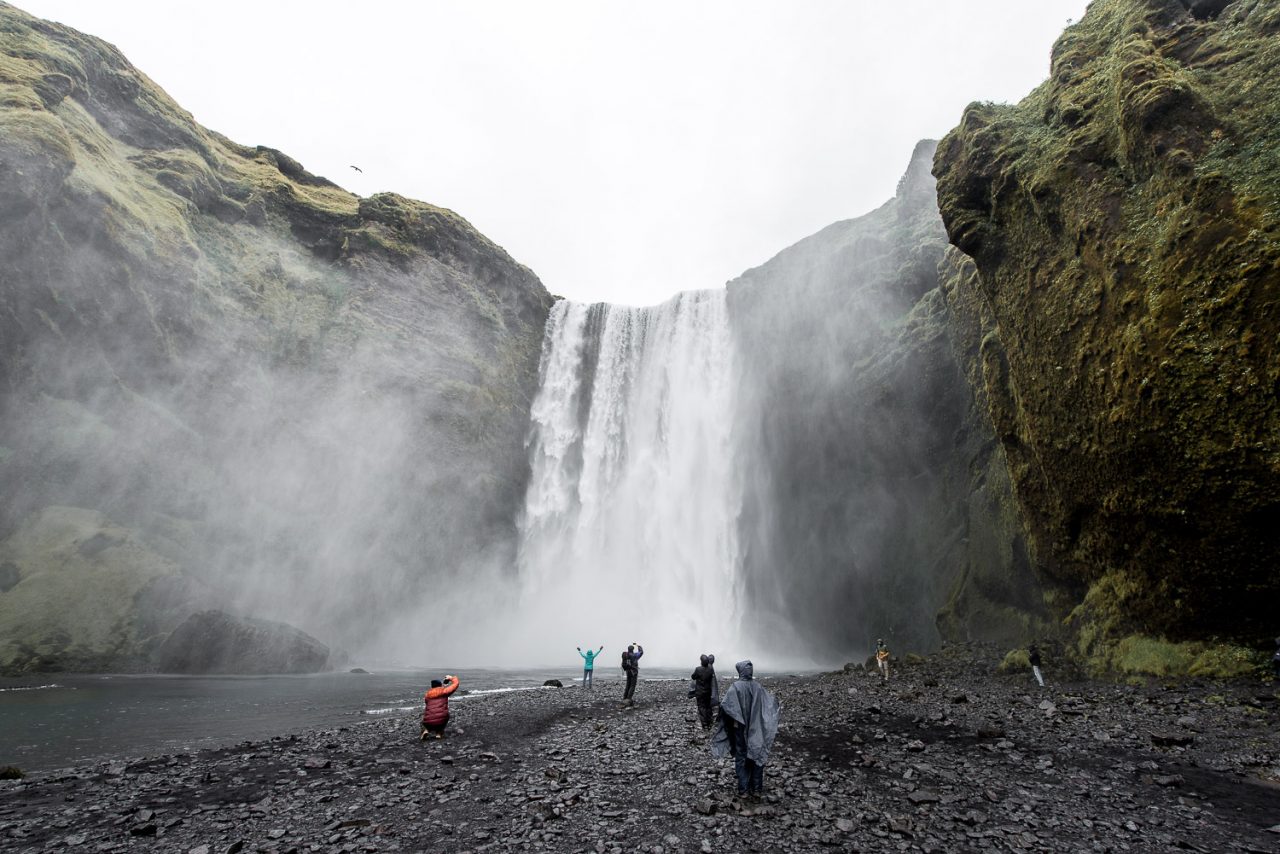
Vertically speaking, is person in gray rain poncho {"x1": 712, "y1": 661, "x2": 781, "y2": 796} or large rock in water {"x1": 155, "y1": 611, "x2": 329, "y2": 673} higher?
large rock in water {"x1": 155, "y1": 611, "x2": 329, "y2": 673}

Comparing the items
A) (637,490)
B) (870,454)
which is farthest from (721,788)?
(637,490)

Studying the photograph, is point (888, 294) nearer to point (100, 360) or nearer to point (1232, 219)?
point (1232, 219)

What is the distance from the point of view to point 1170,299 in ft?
43.9

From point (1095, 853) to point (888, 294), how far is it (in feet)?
118

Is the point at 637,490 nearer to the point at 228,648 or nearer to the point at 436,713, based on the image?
the point at 228,648

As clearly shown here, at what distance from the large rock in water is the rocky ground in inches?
771

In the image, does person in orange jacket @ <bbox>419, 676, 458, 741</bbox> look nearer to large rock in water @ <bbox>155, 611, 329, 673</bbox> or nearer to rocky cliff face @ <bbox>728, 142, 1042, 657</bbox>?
large rock in water @ <bbox>155, 611, 329, 673</bbox>

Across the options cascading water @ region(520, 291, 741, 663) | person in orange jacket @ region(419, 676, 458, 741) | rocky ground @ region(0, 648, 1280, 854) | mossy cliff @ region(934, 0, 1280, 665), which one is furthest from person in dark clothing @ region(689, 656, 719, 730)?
cascading water @ region(520, 291, 741, 663)

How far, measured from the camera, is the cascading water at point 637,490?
44.0 meters

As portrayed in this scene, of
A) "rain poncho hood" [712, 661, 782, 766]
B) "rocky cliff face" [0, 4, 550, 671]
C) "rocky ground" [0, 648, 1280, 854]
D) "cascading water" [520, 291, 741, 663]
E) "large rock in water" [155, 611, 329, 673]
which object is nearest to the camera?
"rocky ground" [0, 648, 1280, 854]

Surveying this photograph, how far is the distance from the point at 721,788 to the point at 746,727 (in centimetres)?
143

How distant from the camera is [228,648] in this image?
27781mm

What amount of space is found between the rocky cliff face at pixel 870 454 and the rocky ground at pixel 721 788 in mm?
13967

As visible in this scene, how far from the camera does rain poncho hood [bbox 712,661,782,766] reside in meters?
7.71
